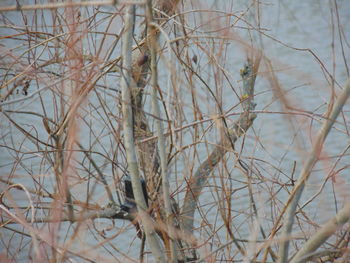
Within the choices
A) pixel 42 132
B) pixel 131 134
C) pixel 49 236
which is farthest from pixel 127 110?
pixel 42 132

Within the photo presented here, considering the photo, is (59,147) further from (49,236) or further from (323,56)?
(323,56)

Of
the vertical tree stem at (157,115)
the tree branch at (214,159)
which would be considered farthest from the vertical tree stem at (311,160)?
the tree branch at (214,159)

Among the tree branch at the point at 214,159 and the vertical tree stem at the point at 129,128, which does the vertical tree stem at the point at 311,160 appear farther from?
the tree branch at the point at 214,159

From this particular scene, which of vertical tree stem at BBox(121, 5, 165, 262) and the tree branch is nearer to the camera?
vertical tree stem at BBox(121, 5, 165, 262)

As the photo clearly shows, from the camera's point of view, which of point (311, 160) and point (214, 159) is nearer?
point (311, 160)

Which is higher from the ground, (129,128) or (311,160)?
(129,128)

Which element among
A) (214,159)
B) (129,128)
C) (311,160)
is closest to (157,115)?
(129,128)

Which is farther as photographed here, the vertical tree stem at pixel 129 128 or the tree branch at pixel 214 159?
the tree branch at pixel 214 159

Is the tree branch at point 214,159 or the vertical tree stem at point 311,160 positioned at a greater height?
the tree branch at point 214,159

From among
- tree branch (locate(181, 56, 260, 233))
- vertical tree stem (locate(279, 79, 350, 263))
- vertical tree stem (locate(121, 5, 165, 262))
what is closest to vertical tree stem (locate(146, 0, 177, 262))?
vertical tree stem (locate(121, 5, 165, 262))

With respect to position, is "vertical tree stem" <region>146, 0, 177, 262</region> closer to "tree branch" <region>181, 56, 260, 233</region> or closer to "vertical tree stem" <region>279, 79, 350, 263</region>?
"vertical tree stem" <region>279, 79, 350, 263</region>

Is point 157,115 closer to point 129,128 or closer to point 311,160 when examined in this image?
point 129,128

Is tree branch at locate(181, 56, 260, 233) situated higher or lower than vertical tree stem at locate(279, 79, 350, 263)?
higher

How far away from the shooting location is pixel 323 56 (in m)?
2.91
